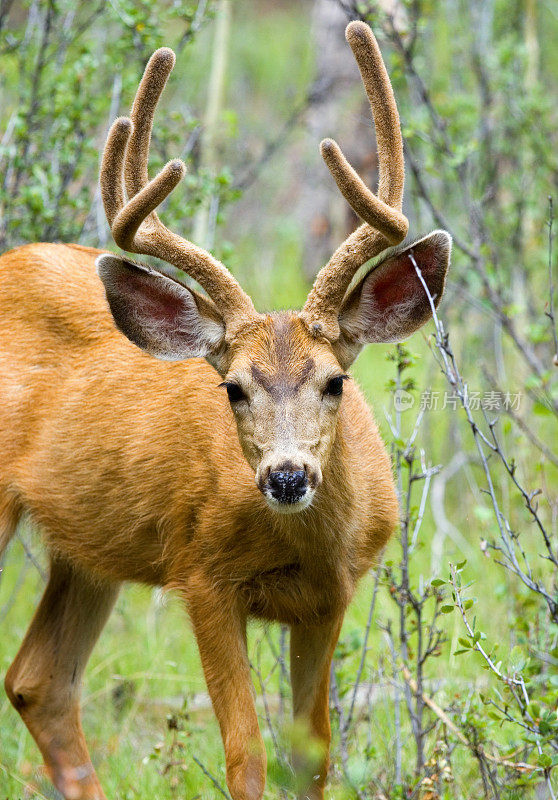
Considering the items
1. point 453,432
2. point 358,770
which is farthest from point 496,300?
point 358,770

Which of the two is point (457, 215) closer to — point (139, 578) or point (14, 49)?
point (14, 49)

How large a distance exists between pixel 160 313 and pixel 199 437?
21.7 inches

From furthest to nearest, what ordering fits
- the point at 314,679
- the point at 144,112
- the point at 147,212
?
the point at 314,679
the point at 144,112
the point at 147,212

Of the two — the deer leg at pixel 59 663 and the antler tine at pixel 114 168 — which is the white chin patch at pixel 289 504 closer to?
the antler tine at pixel 114 168

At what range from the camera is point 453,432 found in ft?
26.4

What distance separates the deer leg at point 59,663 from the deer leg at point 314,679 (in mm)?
1165

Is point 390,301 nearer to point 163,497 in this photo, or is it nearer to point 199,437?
point 199,437

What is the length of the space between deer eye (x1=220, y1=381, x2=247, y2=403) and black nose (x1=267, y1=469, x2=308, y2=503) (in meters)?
0.48

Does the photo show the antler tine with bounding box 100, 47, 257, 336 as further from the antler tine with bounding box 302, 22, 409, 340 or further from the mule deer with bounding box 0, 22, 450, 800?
the antler tine with bounding box 302, 22, 409, 340

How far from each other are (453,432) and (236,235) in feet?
16.3

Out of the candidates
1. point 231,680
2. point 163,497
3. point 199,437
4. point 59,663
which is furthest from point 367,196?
point 59,663

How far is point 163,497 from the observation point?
15.3ft

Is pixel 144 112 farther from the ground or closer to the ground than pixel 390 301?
farther from the ground

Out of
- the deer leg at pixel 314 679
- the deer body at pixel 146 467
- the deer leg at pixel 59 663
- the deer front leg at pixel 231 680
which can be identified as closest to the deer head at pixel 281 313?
the deer body at pixel 146 467
